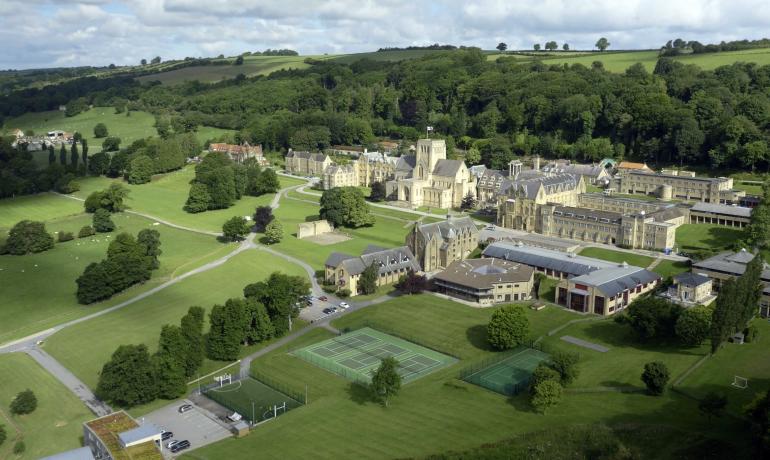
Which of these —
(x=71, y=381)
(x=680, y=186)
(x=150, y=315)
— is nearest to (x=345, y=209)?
(x=150, y=315)

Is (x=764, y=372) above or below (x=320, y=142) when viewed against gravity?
below

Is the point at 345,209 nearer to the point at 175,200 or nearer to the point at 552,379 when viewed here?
the point at 175,200

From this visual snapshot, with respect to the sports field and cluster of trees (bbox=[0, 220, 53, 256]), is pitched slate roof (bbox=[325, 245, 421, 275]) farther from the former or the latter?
cluster of trees (bbox=[0, 220, 53, 256])

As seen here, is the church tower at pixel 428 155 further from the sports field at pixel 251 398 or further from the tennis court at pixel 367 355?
the sports field at pixel 251 398

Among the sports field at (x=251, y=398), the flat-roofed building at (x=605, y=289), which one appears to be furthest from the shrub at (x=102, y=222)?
the flat-roofed building at (x=605, y=289)

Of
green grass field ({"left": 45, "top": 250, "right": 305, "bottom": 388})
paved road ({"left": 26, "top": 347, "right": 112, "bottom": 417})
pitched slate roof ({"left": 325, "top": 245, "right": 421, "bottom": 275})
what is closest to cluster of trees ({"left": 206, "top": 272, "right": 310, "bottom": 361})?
green grass field ({"left": 45, "top": 250, "right": 305, "bottom": 388})

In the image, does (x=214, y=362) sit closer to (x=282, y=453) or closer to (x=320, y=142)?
(x=282, y=453)

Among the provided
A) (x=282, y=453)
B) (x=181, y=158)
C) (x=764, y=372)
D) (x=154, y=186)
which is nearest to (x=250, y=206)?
(x=154, y=186)
